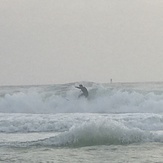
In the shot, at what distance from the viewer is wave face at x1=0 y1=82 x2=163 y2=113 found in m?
25.6

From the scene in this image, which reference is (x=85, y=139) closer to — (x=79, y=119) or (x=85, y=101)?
(x=79, y=119)

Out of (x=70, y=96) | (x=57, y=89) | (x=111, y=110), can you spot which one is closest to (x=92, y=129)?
(x=111, y=110)

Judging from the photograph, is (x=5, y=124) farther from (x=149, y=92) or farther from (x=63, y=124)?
(x=149, y=92)

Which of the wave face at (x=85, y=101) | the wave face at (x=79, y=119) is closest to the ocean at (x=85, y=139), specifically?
the wave face at (x=79, y=119)

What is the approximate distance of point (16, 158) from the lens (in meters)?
8.28

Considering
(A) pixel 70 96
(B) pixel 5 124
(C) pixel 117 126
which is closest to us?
(C) pixel 117 126

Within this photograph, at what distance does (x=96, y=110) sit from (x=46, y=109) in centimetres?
358

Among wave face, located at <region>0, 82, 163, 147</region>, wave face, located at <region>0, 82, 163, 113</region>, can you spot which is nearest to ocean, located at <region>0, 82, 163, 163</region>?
wave face, located at <region>0, 82, 163, 147</region>

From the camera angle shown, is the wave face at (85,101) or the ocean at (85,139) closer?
the ocean at (85,139)

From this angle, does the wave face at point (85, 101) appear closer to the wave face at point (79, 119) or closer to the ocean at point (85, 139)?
the wave face at point (79, 119)

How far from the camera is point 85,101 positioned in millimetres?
27859

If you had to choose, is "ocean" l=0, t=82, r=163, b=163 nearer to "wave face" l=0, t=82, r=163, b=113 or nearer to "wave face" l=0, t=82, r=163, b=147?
"wave face" l=0, t=82, r=163, b=147

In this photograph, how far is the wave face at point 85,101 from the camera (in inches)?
1009

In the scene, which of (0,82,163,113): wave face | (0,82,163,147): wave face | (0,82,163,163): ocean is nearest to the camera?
(0,82,163,163): ocean
